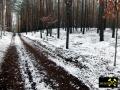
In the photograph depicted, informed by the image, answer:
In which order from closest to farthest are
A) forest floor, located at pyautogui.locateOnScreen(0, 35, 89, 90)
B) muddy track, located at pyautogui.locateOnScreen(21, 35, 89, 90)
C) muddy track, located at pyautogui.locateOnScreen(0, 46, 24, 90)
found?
muddy track, located at pyautogui.locateOnScreen(21, 35, 89, 90) → forest floor, located at pyautogui.locateOnScreen(0, 35, 89, 90) → muddy track, located at pyautogui.locateOnScreen(0, 46, 24, 90)

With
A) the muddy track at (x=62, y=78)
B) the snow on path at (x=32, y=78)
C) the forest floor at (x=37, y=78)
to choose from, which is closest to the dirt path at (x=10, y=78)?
the forest floor at (x=37, y=78)

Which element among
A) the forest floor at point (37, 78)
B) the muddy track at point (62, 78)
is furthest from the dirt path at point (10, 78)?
the muddy track at point (62, 78)

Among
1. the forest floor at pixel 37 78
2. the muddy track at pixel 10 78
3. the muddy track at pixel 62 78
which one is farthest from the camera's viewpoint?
the muddy track at pixel 10 78

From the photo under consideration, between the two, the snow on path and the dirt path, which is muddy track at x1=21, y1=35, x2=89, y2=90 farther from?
the dirt path

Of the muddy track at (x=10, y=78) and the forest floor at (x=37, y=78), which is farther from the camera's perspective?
the muddy track at (x=10, y=78)

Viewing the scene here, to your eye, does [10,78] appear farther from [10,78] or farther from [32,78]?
[32,78]

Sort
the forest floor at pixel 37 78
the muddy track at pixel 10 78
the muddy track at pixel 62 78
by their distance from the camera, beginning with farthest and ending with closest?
the muddy track at pixel 10 78 → the forest floor at pixel 37 78 → the muddy track at pixel 62 78

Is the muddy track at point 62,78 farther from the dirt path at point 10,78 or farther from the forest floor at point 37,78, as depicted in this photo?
the dirt path at point 10,78

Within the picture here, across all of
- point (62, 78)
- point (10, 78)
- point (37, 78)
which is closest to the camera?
point (62, 78)

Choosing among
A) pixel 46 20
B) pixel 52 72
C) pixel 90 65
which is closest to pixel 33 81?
pixel 52 72

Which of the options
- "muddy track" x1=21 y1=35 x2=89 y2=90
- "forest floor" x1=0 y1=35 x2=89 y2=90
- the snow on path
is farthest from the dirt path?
"muddy track" x1=21 y1=35 x2=89 y2=90

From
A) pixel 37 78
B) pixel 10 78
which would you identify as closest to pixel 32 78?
pixel 37 78

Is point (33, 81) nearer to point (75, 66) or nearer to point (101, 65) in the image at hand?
point (75, 66)

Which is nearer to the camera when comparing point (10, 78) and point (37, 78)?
point (37, 78)
